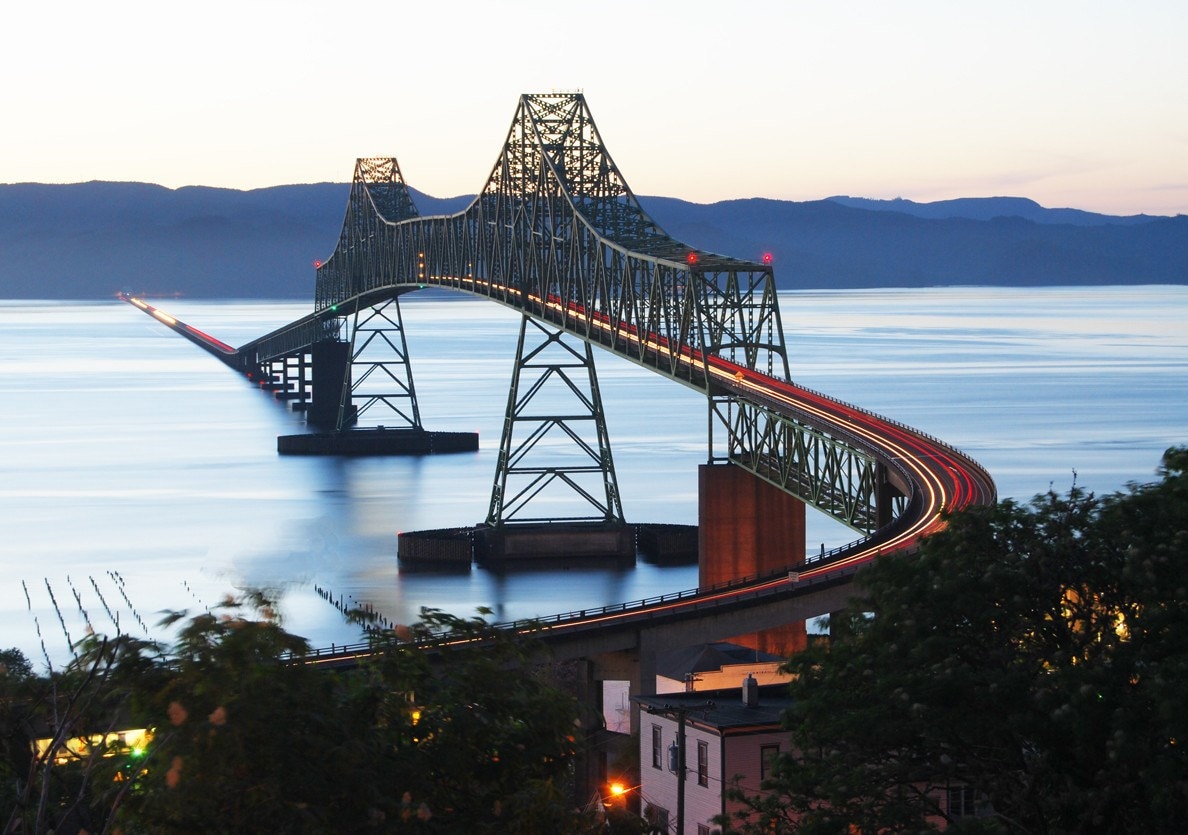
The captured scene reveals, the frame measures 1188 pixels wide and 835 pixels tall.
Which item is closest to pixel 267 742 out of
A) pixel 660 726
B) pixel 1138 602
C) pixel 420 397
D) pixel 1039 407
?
pixel 1138 602

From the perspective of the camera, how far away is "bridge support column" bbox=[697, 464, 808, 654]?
192ft

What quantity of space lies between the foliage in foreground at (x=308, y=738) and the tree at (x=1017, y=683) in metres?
5.31

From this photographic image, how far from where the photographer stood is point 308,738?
40.8 ft

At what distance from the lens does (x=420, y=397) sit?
174000 millimetres

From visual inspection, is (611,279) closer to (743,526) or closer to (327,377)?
(743,526)

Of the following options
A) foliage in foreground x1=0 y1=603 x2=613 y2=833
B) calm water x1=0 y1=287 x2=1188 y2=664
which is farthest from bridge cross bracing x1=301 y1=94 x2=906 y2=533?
foliage in foreground x1=0 y1=603 x2=613 y2=833

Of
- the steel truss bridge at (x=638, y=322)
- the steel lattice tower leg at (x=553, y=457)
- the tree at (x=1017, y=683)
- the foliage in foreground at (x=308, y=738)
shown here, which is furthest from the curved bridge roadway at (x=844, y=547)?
the foliage in foreground at (x=308, y=738)

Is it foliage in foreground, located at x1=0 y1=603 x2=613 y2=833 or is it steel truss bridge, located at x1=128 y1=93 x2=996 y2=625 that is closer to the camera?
foliage in foreground, located at x1=0 y1=603 x2=613 y2=833

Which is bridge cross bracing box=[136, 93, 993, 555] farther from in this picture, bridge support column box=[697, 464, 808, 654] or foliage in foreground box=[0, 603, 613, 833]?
foliage in foreground box=[0, 603, 613, 833]

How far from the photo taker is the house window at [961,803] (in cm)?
2281

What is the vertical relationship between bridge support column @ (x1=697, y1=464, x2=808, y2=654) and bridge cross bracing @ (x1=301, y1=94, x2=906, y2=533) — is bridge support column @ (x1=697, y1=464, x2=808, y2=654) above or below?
below

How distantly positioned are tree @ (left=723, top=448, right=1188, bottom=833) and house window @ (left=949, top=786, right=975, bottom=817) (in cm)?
308

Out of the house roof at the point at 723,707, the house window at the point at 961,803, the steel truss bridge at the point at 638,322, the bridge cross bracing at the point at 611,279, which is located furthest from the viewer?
the bridge cross bracing at the point at 611,279

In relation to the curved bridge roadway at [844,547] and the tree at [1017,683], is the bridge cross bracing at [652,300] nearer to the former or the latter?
the curved bridge roadway at [844,547]
